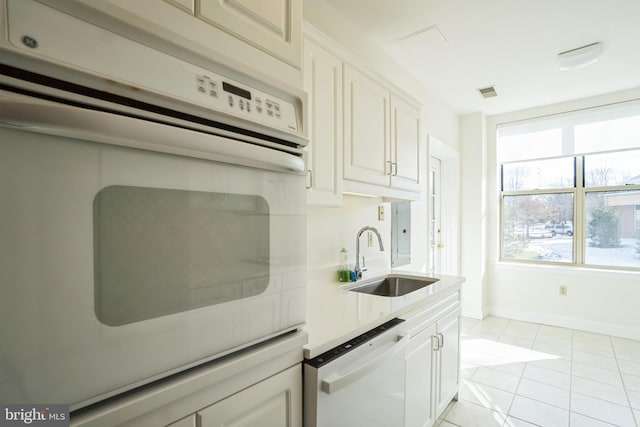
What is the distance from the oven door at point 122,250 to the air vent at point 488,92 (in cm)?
338

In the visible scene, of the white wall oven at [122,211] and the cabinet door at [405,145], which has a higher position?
the cabinet door at [405,145]

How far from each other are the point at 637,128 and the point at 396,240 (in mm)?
3087

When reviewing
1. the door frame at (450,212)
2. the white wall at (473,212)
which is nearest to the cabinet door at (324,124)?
the door frame at (450,212)

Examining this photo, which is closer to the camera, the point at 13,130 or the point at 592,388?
the point at 13,130

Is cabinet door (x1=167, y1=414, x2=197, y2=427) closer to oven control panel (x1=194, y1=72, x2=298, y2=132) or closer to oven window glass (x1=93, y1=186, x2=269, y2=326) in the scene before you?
oven window glass (x1=93, y1=186, x2=269, y2=326)

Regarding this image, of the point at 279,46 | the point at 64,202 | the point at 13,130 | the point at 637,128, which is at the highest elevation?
the point at 637,128

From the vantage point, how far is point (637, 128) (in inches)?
132

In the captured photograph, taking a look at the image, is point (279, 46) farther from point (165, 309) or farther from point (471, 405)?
point (471, 405)

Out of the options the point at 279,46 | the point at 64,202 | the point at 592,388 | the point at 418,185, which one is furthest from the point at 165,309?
the point at 592,388

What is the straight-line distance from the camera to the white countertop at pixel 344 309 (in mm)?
1063

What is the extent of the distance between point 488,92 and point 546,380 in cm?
288

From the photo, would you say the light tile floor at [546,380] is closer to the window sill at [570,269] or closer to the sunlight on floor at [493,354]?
the sunlight on floor at [493,354]

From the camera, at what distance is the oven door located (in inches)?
17.4

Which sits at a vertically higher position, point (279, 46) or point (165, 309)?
point (279, 46)
